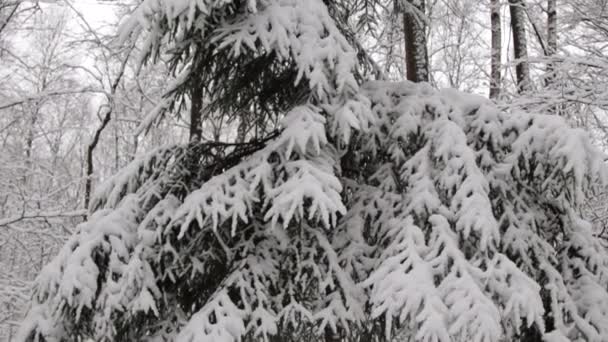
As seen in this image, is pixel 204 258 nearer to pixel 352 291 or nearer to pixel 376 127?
pixel 352 291

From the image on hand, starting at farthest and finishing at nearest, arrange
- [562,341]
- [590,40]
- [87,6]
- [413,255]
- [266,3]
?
[87,6] → [590,40] → [266,3] → [562,341] → [413,255]

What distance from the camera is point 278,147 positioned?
399 cm

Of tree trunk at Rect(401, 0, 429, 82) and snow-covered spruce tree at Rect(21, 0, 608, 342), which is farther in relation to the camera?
tree trunk at Rect(401, 0, 429, 82)

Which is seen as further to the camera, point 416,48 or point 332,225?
point 416,48

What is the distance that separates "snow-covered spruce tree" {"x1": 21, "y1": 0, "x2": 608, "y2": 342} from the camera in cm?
371

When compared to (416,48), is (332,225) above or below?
below

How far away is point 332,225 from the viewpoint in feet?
14.0

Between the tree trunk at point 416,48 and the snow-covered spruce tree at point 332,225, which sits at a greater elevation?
the tree trunk at point 416,48

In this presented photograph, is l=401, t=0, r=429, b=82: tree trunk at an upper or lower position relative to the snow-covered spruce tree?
upper

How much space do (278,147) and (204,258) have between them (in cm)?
107

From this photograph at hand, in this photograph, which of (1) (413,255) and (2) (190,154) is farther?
(2) (190,154)

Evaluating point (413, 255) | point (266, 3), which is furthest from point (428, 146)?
point (266, 3)

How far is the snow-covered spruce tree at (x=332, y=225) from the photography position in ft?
12.2

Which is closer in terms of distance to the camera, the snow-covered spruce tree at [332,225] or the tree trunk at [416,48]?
the snow-covered spruce tree at [332,225]
